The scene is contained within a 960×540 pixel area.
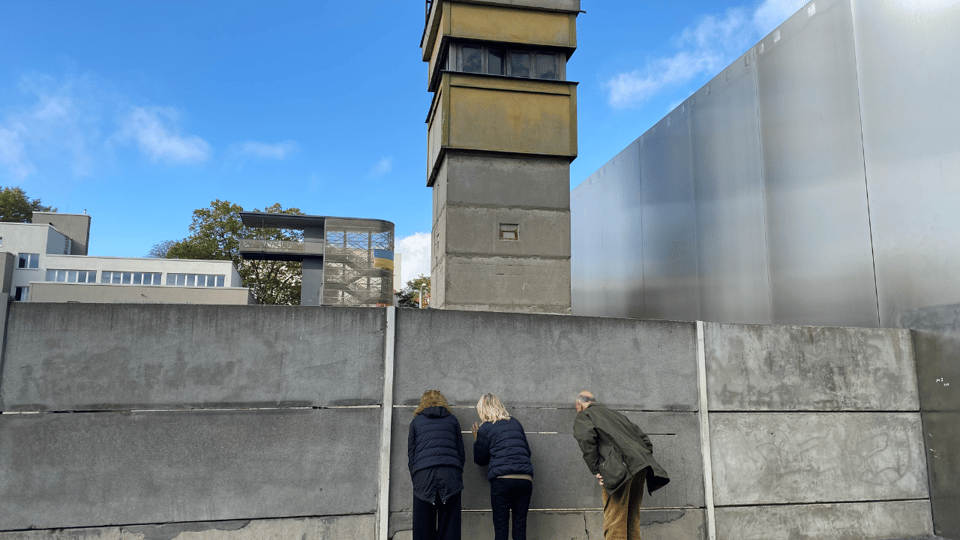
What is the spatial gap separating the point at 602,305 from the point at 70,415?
40.1 ft

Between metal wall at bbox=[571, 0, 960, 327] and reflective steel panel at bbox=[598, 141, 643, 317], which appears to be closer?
metal wall at bbox=[571, 0, 960, 327]

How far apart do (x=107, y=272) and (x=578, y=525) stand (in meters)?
51.1

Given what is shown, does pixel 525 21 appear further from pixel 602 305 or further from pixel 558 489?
pixel 558 489

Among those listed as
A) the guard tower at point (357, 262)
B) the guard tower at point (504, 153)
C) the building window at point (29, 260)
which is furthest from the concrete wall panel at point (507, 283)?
the building window at point (29, 260)

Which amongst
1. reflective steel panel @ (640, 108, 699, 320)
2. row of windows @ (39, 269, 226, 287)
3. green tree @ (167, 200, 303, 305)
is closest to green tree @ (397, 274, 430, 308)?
green tree @ (167, 200, 303, 305)

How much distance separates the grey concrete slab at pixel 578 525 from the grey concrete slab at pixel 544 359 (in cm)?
107

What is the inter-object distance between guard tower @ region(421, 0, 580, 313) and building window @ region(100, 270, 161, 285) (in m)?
42.2

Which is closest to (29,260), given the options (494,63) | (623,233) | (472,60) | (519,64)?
(472,60)

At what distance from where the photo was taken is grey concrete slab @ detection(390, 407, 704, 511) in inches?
233

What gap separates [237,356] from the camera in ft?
18.6

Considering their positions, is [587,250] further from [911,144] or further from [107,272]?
[107,272]

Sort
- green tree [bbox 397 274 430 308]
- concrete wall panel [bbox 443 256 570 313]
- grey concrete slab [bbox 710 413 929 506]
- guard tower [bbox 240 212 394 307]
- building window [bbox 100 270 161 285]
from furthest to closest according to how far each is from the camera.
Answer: green tree [bbox 397 274 430 308] → building window [bbox 100 270 161 285] → guard tower [bbox 240 212 394 307] → concrete wall panel [bbox 443 256 570 313] → grey concrete slab [bbox 710 413 929 506]

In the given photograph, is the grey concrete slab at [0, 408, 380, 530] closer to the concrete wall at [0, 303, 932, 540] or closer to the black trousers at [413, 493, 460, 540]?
the concrete wall at [0, 303, 932, 540]

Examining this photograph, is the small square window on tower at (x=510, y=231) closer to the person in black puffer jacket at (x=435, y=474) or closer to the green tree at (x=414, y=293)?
the person in black puffer jacket at (x=435, y=474)
